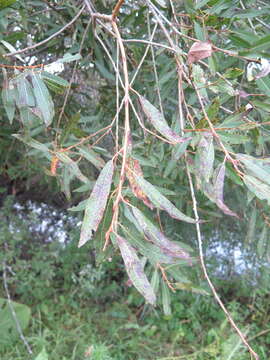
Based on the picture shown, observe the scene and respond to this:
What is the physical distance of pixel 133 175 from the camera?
0.54 metres

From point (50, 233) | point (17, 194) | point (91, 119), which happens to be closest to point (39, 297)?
point (50, 233)

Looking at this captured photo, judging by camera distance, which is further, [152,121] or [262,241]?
[262,241]

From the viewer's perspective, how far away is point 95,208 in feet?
1.60

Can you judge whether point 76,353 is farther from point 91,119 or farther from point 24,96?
point 24,96

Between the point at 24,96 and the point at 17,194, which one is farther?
the point at 17,194

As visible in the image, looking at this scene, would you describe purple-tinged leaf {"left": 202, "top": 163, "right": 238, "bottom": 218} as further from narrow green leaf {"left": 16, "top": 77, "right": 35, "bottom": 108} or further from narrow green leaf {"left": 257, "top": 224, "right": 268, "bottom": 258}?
narrow green leaf {"left": 257, "top": 224, "right": 268, "bottom": 258}

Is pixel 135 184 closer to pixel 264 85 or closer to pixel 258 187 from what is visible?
pixel 258 187

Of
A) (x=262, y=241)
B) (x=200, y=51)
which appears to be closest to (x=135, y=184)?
(x=200, y=51)

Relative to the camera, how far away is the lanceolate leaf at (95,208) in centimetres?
48

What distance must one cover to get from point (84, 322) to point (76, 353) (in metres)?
0.39

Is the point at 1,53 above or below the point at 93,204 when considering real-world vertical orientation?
above

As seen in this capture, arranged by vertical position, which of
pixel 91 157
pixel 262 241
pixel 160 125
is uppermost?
pixel 160 125

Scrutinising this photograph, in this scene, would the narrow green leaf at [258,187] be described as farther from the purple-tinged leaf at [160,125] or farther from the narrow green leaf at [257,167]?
the purple-tinged leaf at [160,125]

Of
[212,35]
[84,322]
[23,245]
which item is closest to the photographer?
[212,35]
